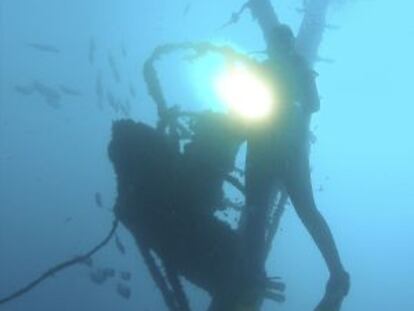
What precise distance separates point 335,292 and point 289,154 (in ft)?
3.73

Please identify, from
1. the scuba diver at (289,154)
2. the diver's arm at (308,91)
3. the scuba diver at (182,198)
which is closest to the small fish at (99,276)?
the scuba diver at (182,198)

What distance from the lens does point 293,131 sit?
15.1ft

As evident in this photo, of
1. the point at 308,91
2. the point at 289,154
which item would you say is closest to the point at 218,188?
the point at 289,154

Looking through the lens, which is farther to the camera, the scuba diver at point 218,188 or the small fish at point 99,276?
the small fish at point 99,276

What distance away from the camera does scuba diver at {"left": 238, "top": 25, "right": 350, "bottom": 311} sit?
15.0 feet

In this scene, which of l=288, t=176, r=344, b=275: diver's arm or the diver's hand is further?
l=288, t=176, r=344, b=275: diver's arm

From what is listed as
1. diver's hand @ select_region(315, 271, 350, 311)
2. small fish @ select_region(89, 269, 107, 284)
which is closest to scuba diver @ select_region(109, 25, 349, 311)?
diver's hand @ select_region(315, 271, 350, 311)

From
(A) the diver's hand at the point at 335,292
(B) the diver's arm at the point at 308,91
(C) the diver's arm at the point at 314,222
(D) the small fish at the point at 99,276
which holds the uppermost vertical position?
(D) the small fish at the point at 99,276

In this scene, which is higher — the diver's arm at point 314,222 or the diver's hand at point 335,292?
the diver's arm at point 314,222

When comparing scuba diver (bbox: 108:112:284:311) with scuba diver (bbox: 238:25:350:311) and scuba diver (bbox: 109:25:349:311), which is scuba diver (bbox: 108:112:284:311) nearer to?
scuba diver (bbox: 109:25:349:311)

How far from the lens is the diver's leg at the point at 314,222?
4.57 meters

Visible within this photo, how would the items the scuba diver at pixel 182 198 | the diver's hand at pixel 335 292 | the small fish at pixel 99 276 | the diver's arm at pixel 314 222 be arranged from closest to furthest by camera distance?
the diver's hand at pixel 335 292, the diver's arm at pixel 314 222, the scuba diver at pixel 182 198, the small fish at pixel 99 276

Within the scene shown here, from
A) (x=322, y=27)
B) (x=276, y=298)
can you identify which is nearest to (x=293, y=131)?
(x=276, y=298)

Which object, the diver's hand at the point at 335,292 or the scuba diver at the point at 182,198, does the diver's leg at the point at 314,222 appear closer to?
the diver's hand at the point at 335,292
